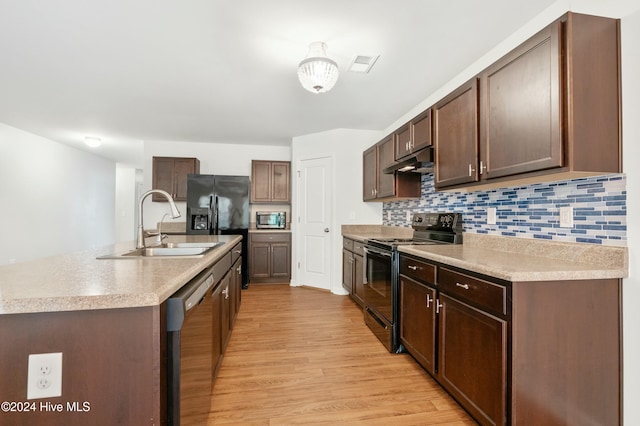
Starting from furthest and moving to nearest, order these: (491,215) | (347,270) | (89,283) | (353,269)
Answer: (347,270), (353,269), (491,215), (89,283)

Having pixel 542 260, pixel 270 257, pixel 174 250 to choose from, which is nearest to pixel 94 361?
pixel 174 250

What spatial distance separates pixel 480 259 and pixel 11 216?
619 centimetres

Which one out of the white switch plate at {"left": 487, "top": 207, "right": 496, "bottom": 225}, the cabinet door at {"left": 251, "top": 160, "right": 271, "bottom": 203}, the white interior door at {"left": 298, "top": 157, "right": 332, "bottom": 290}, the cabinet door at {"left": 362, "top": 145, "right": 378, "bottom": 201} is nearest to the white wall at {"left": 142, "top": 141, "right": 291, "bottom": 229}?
the cabinet door at {"left": 251, "top": 160, "right": 271, "bottom": 203}

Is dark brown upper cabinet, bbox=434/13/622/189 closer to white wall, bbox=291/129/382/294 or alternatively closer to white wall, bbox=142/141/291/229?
white wall, bbox=291/129/382/294

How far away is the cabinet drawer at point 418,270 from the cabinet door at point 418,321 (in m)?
Answer: 0.04

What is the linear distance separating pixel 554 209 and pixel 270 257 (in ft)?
12.7

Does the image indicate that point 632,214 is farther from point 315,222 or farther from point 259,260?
point 259,260

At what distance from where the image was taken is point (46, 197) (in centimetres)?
511

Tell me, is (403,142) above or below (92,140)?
below

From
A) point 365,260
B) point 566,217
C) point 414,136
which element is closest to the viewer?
point 566,217

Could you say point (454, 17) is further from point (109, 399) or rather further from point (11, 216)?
Answer: point (11, 216)

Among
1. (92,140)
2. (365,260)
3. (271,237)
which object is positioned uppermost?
(92,140)

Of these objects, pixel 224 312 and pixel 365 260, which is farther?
pixel 365 260

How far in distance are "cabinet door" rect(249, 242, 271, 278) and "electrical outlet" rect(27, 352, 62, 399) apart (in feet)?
12.9
